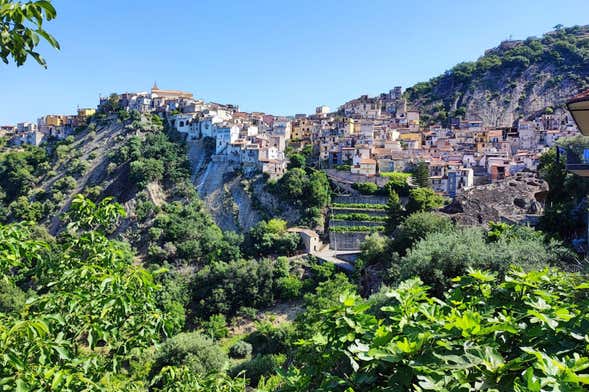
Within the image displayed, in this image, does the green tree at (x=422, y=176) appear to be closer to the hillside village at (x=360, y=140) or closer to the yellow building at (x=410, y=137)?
the hillside village at (x=360, y=140)

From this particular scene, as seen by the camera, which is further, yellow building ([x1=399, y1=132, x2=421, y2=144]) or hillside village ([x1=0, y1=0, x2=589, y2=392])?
yellow building ([x1=399, y1=132, x2=421, y2=144])

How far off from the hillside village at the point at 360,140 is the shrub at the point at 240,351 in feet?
65.0

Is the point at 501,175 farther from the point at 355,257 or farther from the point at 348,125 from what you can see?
the point at 348,125

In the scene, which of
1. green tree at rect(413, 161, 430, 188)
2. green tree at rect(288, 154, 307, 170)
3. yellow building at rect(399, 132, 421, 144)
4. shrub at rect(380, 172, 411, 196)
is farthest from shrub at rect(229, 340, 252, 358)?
yellow building at rect(399, 132, 421, 144)

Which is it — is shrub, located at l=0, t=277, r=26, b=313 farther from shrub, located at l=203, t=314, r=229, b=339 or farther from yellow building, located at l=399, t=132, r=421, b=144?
yellow building, located at l=399, t=132, r=421, b=144

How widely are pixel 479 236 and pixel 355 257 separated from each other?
51.3 feet

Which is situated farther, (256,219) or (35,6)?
Result: (256,219)

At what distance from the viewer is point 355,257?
3256 centimetres

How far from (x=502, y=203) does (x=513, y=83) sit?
5621 centimetres

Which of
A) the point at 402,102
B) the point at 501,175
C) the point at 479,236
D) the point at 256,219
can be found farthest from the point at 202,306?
the point at 402,102

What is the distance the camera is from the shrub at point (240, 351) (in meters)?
24.3

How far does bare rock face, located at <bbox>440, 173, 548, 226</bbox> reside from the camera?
80.5ft

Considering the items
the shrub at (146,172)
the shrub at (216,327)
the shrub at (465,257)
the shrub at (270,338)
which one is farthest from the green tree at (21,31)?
the shrub at (146,172)

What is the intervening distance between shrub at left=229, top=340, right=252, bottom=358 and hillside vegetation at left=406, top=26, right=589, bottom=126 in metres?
55.1
